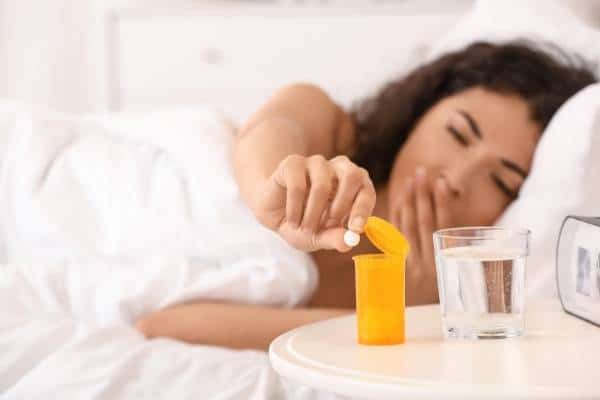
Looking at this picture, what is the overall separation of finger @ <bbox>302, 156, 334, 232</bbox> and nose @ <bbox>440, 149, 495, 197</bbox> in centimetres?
59

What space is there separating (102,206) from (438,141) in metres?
0.55

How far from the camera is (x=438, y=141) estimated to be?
4.91 feet

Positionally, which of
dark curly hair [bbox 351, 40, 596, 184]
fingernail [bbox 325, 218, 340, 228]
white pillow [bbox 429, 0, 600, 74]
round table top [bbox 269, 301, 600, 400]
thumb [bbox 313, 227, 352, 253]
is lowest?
round table top [bbox 269, 301, 600, 400]

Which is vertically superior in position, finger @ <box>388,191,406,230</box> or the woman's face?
the woman's face

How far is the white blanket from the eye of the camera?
3.34 ft

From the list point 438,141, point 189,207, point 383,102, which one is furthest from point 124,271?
point 383,102

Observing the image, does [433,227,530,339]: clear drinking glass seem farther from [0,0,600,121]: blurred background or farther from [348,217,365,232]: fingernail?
[0,0,600,121]: blurred background

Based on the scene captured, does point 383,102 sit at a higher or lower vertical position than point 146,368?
higher

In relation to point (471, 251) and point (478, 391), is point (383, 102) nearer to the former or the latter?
point (471, 251)

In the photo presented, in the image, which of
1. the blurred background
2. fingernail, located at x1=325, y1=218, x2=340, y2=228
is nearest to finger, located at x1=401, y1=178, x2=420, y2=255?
fingernail, located at x1=325, y1=218, x2=340, y2=228

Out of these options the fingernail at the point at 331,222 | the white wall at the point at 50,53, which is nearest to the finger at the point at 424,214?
the fingernail at the point at 331,222

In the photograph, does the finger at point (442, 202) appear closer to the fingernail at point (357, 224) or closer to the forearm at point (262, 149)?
the forearm at point (262, 149)

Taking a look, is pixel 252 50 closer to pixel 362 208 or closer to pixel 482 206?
pixel 482 206

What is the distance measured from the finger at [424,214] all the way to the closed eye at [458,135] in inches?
3.4
